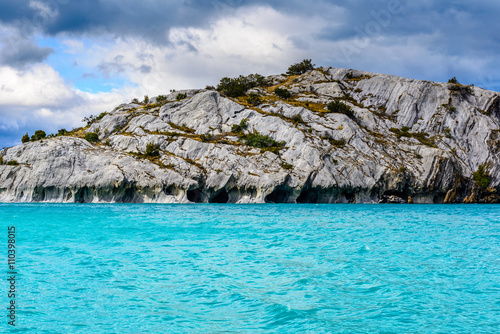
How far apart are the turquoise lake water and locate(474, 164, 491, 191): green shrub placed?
58758 mm

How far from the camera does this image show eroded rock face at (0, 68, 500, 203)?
6700 cm

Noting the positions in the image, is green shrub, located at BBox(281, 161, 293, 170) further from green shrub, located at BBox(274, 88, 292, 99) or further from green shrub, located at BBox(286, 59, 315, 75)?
green shrub, located at BBox(286, 59, 315, 75)

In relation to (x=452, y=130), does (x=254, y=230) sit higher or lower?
lower

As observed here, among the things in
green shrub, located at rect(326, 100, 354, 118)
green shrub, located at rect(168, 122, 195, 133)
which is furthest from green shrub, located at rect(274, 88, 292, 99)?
green shrub, located at rect(168, 122, 195, 133)

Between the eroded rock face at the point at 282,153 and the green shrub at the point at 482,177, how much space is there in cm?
155

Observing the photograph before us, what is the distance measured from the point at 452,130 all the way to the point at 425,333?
292ft

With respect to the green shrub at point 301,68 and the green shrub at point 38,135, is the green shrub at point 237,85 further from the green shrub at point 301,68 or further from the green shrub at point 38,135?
the green shrub at point 38,135

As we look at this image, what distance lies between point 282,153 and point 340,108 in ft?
76.7

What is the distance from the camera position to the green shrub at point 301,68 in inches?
4870

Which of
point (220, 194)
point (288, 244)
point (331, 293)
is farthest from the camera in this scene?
point (220, 194)

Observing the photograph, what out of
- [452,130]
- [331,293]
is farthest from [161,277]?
[452,130]

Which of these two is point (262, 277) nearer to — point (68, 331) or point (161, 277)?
point (161, 277)

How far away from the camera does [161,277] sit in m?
14.9

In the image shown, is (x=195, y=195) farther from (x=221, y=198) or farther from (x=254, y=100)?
(x=254, y=100)
